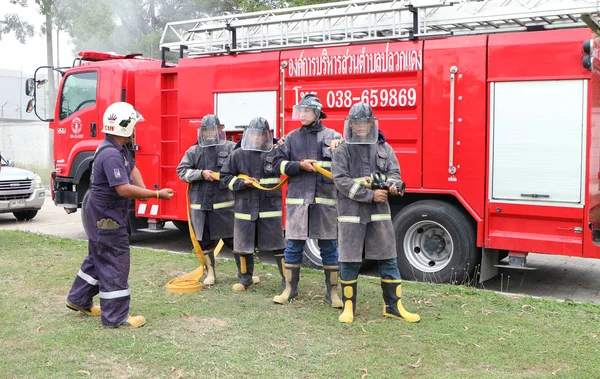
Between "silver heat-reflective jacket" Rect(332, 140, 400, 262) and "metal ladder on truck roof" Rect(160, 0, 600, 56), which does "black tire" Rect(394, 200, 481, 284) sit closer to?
"silver heat-reflective jacket" Rect(332, 140, 400, 262)

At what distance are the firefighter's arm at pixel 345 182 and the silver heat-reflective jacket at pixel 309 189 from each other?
38 centimetres

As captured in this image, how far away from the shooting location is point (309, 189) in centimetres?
582

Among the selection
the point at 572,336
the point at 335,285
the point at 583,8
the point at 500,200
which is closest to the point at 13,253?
the point at 335,285

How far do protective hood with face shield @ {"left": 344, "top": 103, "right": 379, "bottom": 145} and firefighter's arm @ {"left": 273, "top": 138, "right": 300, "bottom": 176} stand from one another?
2.00 ft

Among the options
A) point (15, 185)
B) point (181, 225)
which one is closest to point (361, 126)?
point (181, 225)

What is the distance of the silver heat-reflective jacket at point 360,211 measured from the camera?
5.32 m

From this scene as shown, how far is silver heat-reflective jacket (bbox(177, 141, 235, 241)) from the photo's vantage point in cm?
670

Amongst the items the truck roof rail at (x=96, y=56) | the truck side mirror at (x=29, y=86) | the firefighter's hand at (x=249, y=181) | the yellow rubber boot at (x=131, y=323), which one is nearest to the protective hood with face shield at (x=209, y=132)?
the firefighter's hand at (x=249, y=181)

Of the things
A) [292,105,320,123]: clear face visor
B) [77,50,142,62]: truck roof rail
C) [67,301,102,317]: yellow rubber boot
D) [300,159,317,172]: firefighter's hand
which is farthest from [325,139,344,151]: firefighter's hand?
[77,50,142,62]: truck roof rail

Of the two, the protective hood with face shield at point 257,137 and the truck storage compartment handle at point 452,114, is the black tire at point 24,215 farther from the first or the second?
the truck storage compartment handle at point 452,114

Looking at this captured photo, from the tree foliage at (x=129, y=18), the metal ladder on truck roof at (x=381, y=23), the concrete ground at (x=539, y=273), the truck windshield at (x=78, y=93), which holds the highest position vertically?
the tree foliage at (x=129, y=18)

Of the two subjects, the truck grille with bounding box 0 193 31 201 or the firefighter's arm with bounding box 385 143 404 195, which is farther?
the truck grille with bounding box 0 193 31 201

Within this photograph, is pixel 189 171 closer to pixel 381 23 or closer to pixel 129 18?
pixel 381 23

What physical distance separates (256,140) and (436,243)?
2383mm
